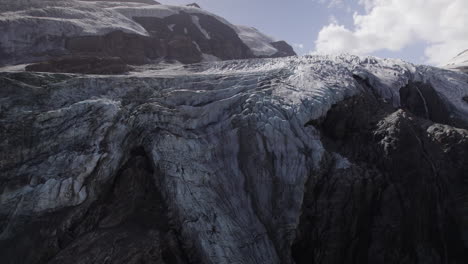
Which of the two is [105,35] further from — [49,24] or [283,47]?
[283,47]

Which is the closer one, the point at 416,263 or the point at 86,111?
the point at 416,263

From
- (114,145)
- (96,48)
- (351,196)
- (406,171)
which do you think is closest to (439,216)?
(406,171)

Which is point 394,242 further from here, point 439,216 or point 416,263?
point 439,216

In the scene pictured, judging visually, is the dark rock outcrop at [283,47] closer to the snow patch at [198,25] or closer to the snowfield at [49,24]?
the snow patch at [198,25]

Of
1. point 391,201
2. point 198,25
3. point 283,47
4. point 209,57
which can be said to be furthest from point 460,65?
A: point 198,25

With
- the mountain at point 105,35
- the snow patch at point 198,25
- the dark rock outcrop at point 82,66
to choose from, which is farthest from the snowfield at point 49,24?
the snow patch at point 198,25

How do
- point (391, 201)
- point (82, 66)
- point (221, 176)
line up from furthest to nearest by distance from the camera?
1. point (82, 66)
2. point (221, 176)
3. point (391, 201)
